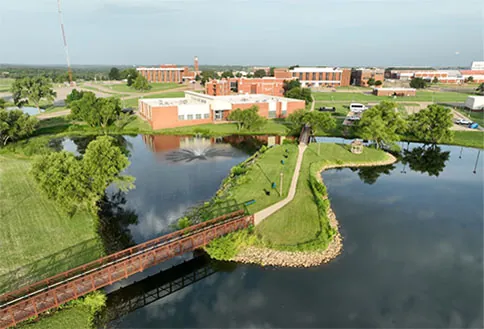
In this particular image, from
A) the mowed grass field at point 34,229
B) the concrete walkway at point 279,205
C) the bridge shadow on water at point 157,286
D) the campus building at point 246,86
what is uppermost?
the campus building at point 246,86

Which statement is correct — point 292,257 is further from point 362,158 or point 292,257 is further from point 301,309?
point 362,158

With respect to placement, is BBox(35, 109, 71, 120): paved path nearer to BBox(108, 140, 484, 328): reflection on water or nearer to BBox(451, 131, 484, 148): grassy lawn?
BBox(108, 140, 484, 328): reflection on water

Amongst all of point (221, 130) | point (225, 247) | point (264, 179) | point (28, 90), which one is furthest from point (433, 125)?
point (28, 90)

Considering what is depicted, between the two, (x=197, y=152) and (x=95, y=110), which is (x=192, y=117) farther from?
(x=197, y=152)

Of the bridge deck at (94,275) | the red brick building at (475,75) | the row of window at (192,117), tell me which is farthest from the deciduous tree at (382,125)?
the red brick building at (475,75)

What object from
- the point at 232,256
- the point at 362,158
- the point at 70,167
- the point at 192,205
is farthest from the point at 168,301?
the point at 362,158

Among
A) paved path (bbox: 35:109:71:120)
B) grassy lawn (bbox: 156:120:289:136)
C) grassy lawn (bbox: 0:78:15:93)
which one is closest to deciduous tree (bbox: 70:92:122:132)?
grassy lawn (bbox: 156:120:289:136)

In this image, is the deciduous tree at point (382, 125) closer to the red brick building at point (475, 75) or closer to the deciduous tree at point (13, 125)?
the deciduous tree at point (13, 125)
